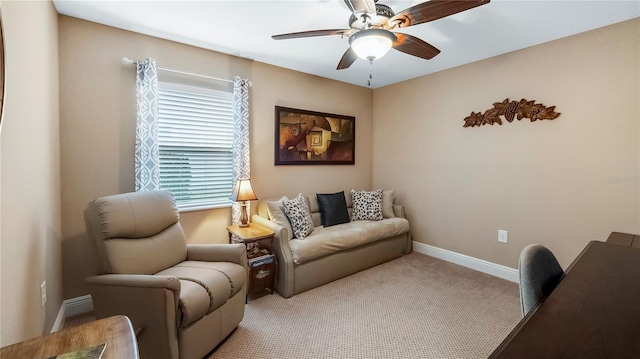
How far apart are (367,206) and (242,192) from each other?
169 cm

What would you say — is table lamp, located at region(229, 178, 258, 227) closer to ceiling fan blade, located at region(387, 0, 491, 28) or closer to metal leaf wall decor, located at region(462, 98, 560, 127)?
ceiling fan blade, located at region(387, 0, 491, 28)

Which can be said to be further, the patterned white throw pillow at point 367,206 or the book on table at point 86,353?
the patterned white throw pillow at point 367,206

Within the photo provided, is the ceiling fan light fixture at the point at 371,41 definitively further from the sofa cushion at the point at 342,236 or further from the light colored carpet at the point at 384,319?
the light colored carpet at the point at 384,319

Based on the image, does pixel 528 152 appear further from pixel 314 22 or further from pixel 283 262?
pixel 283 262

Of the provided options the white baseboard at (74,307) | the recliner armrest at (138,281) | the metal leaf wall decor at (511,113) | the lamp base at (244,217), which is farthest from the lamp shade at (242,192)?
the metal leaf wall decor at (511,113)

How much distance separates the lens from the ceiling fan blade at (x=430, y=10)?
1.50 metres

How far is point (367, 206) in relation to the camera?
3.71 meters

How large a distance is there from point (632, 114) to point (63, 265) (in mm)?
4909

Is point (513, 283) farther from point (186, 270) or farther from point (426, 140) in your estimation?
point (186, 270)

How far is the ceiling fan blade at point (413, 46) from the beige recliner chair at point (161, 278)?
196cm

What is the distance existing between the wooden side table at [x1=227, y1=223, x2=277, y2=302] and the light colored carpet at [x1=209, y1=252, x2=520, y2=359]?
0.48ft

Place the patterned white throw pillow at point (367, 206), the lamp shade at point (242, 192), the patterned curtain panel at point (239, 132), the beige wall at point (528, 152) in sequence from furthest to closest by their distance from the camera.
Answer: the patterned white throw pillow at point (367, 206)
the patterned curtain panel at point (239, 132)
the lamp shade at point (242, 192)
the beige wall at point (528, 152)

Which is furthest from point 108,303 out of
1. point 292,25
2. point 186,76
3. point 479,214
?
point 479,214

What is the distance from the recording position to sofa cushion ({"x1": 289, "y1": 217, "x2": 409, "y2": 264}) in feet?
8.90
